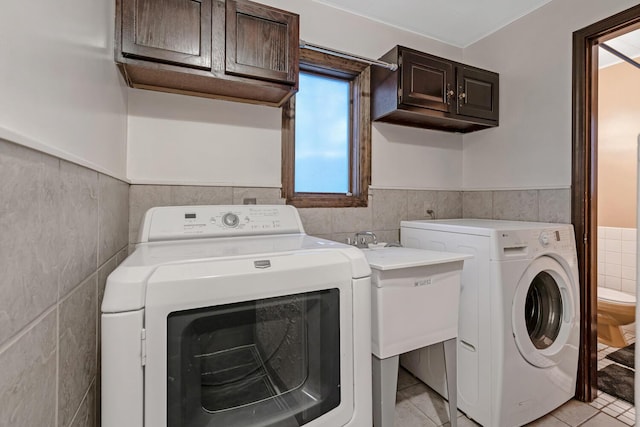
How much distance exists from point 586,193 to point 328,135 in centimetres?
164

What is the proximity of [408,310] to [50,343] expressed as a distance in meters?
1.19

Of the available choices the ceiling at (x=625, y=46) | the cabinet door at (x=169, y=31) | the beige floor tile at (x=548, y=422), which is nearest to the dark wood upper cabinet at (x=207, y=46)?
the cabinet door at (x=169, y=31)

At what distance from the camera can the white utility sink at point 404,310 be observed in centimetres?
127

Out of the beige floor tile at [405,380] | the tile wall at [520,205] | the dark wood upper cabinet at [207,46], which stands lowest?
the beige floor tile at [405,380]

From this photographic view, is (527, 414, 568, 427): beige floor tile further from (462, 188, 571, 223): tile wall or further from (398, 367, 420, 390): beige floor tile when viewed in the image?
(462, 188, 571, 223): tile wall

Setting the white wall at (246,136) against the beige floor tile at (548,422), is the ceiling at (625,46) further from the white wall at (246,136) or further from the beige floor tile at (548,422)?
the beige floor tile at (548,422)

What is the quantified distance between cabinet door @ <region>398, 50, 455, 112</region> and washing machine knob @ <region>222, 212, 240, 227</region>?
127cm

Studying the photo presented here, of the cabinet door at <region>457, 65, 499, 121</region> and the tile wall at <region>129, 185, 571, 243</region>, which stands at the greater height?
the cabinet door at <region>457, 65, 499, 121</region>

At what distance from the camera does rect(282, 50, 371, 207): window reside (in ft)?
6.47

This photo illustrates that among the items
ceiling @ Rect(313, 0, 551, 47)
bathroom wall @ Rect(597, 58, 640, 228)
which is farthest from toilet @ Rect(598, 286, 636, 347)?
ceiling @ Rect(313, 0, 551, 47)

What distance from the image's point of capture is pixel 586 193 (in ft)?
5.90

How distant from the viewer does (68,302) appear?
0.69 m

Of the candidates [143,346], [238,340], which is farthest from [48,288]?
[238,340]

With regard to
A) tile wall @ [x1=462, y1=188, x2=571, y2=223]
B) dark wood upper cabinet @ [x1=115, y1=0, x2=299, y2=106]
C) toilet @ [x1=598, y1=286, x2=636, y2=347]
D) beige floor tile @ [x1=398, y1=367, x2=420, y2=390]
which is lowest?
beige floor tile @ [x1=398, y1=367, x2=420, y2=390]
